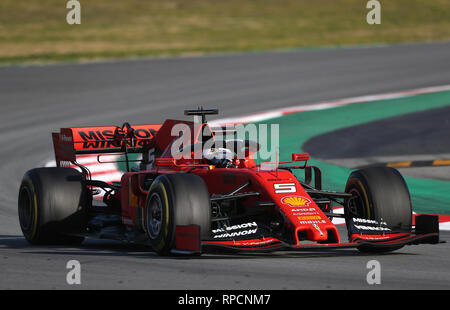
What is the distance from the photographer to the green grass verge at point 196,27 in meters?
36.9

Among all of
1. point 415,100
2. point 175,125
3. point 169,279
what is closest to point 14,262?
point 169,279

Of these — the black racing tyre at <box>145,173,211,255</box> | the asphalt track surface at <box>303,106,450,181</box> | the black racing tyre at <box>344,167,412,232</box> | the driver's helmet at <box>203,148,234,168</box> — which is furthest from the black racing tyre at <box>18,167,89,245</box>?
the asphalt track surface at <box>303,106,450,181</box>

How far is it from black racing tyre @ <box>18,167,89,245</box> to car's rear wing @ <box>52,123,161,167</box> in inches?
37.1

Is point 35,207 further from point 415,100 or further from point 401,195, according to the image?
point 415,100

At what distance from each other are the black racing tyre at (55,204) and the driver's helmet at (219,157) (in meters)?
1.68

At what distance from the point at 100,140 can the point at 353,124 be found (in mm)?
9201

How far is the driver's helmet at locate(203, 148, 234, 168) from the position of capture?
374 inches

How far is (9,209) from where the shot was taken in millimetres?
12672

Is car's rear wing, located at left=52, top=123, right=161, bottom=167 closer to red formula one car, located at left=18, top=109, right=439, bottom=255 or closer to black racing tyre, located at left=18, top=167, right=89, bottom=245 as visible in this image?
red formula one car, located at left=18, top=109, right=439, bottom=255

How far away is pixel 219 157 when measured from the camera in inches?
375

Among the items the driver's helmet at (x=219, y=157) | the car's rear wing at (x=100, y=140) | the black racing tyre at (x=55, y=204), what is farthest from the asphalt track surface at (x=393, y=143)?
the black racing tyre at (x=55, y=204)

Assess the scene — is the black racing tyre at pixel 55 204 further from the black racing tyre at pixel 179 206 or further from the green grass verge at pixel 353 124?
the green grass verge at pixel 353 124

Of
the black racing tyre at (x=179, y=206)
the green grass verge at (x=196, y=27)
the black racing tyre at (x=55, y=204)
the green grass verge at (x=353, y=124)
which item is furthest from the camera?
the green grass verge at (x=196, y=27)

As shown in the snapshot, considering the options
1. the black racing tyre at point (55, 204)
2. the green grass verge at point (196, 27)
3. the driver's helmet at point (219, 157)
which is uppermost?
the green grass verge at point (196, 27)
